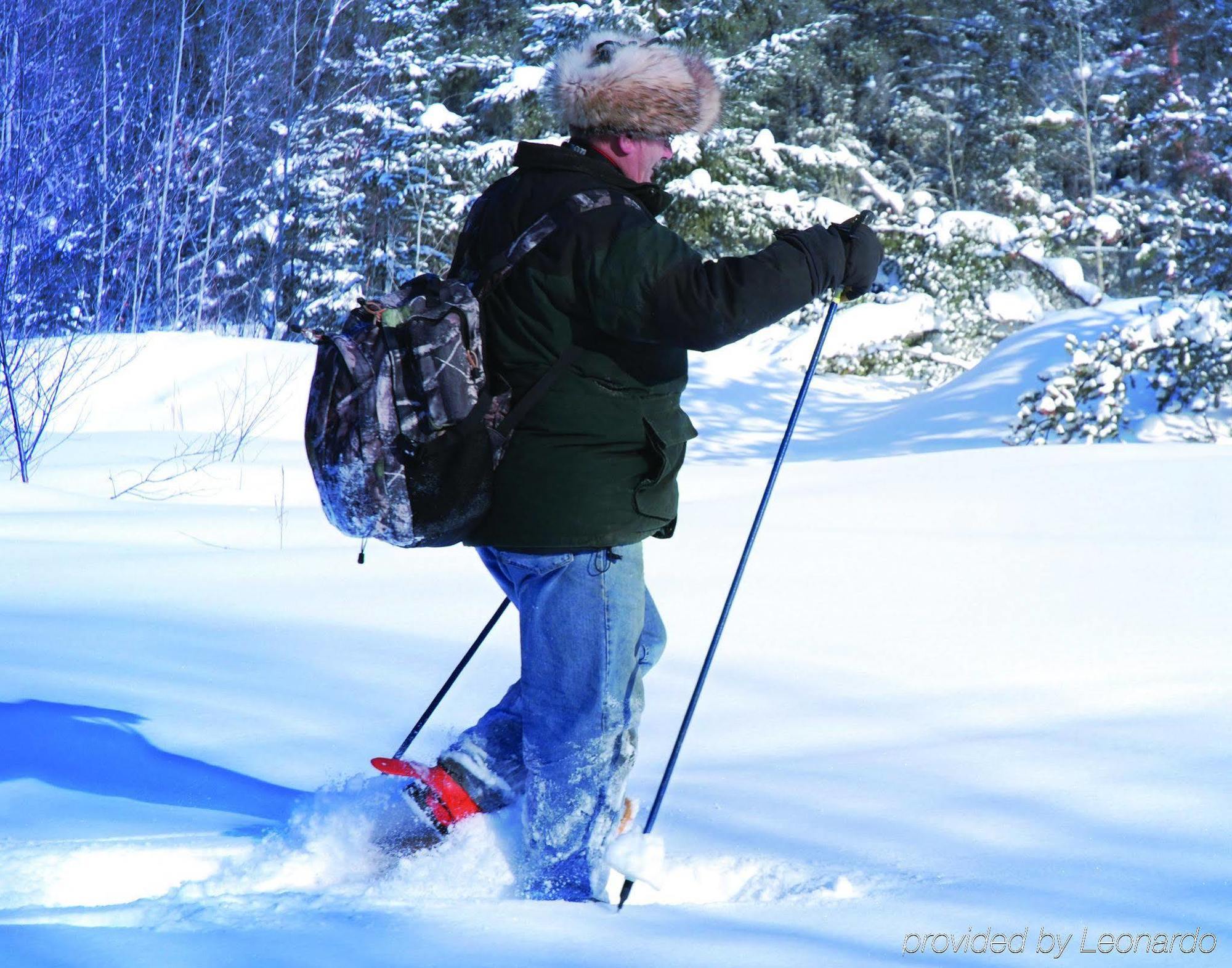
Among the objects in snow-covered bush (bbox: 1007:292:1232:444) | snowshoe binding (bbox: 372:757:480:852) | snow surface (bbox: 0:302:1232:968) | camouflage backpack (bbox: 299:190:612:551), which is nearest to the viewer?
snow surface (bbox: 0:302:1232:968)

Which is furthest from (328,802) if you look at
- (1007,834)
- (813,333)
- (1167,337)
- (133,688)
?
(813,333)

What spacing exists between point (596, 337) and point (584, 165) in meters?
0.30

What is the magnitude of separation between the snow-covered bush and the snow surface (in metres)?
4.40

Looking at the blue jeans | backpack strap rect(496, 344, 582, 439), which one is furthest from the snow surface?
backpack strap rect(496, 344, 582, 439)

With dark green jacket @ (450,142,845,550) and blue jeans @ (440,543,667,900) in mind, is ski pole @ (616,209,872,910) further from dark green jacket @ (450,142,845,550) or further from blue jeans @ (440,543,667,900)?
dark green jacket @ (450,142,845,550)

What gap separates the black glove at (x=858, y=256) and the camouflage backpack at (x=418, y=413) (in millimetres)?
435

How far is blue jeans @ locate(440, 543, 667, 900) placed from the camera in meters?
2.08

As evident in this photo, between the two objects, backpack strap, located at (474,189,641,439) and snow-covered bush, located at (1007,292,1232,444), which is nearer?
backpack strap, located at (474,189,641,439)

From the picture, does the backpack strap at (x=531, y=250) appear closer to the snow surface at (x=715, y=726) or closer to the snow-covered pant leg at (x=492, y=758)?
the snow-covered pant leg at (x=492, y=758)

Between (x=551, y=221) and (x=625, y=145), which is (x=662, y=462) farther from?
(x=625, y=145)

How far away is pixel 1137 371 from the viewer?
425 inches

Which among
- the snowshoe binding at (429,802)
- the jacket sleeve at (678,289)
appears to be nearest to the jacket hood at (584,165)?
the jacket sleeve at (678,289)

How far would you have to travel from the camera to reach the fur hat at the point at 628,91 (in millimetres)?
2094

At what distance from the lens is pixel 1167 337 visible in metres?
10.5
